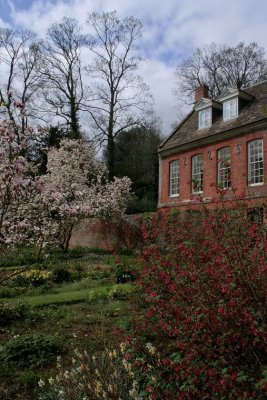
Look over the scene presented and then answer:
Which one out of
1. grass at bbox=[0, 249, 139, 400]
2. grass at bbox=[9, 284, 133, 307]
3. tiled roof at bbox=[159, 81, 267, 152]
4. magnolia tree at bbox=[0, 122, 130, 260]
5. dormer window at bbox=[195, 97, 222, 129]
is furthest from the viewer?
dormer window at bbox=[195, 97, 222, 129]

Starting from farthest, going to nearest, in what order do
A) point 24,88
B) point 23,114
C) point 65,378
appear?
point 24,88
point 23,114
point 65,378

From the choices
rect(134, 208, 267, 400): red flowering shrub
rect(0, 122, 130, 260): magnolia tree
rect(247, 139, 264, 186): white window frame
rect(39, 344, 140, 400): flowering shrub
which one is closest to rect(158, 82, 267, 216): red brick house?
rect(247, 139, 264, 186): white window frame

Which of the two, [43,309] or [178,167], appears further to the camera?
[178,167]

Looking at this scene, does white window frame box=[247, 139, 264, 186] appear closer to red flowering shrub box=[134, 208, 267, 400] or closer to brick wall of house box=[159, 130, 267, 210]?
brick wall of house box=[159, 130, 267, 210]

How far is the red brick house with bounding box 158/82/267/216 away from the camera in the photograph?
20.0m

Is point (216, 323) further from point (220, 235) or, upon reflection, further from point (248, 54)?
point (248, 54)

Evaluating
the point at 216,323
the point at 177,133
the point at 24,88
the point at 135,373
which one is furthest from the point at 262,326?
the point at 24,88

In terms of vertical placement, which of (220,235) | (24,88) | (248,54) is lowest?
(220,235)

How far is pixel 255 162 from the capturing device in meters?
20.2

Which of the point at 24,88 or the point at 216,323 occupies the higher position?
the point at 24,88

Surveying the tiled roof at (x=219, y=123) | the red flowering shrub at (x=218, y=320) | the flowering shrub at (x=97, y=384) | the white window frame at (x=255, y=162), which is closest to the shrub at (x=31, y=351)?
the flowering shrub at (x=97, y=384)

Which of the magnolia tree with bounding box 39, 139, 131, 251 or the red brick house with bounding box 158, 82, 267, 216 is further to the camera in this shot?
the magnolia tree with bounding box 39, 139, 131, 251

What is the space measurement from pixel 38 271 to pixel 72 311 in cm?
490

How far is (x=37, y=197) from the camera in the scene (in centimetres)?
621
